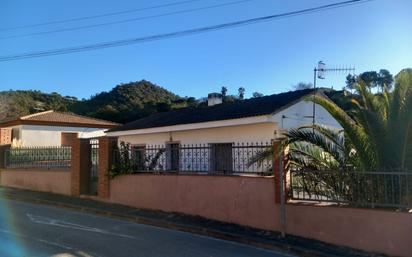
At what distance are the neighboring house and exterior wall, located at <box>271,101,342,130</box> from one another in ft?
55.7

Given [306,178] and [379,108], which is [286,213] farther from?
[379,108]

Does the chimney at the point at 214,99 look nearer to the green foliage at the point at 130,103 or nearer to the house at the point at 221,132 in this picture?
the house at the point at 221,132

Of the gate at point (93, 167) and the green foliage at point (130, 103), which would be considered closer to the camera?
the gate at point (93, 167)

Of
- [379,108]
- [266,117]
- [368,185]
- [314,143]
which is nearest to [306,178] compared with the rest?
[314,143]

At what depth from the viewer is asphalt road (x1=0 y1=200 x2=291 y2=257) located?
8375 mm

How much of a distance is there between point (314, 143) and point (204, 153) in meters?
3.47

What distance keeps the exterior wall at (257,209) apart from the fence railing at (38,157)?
3602 millimetres

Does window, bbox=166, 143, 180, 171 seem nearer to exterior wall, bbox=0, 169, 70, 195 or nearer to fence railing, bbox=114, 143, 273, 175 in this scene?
fence railing, bbox=114, 143, 273, 175

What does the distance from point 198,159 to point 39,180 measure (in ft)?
26.5

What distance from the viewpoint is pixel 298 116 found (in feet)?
64.4

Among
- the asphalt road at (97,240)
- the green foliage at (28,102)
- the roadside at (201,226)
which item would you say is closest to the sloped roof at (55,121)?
the green foliage at (28,102)

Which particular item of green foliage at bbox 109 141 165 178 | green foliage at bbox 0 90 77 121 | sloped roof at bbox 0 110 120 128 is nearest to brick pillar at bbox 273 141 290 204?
green foliage at bbox 109 141 165 178

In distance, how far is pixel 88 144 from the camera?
53.2ft

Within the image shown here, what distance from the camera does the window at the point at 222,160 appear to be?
12.3 meters
